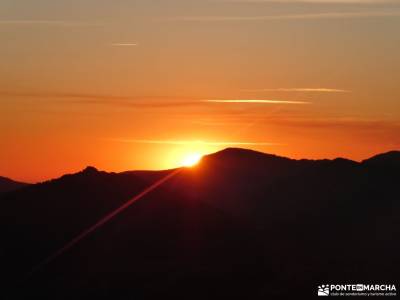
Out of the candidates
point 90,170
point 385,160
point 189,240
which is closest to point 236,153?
point 385,160

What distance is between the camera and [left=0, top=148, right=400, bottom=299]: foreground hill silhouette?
254 ft

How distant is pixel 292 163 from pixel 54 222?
6792 cm

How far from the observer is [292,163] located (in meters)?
148

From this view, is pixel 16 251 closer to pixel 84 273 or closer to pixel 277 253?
pixel 84 273

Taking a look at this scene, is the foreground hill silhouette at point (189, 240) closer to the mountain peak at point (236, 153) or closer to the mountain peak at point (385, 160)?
the mountain peak at point (385, 160)

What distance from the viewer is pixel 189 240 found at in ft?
289

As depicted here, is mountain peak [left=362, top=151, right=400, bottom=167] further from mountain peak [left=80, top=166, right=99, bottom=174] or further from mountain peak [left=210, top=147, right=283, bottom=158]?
mountain peak [left=80, top=166, right=99, bottom=174]

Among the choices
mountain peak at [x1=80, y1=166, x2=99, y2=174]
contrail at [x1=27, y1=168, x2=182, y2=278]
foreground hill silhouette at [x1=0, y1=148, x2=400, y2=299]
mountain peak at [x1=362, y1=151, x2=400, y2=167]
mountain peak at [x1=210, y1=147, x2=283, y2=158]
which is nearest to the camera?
foreground hill silhouette at [x1=0, y1=148, x2=400, y2=299]

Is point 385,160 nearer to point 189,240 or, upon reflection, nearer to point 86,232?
point 189,240

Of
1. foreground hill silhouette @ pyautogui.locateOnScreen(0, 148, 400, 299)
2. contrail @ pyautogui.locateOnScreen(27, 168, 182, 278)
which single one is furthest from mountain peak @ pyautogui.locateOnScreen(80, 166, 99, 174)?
contrail @ pyautogui.locateOnScreen(27, 168, 182, 278)

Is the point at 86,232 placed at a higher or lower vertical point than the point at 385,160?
lower

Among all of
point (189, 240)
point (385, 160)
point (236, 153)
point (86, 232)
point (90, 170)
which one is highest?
point (236, 153)

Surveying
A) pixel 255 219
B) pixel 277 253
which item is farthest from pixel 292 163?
pixel 277 253

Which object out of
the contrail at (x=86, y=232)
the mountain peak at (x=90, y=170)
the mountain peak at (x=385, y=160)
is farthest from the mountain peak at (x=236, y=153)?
the mountain peak at (x=90, y=170)
